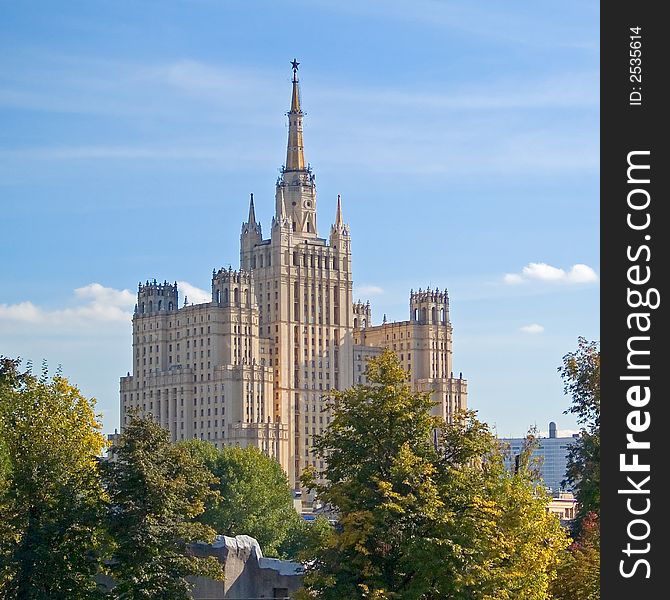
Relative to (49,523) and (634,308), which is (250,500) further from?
(634,308)

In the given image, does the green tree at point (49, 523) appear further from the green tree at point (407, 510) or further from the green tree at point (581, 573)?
the green tree at point (581, 573)

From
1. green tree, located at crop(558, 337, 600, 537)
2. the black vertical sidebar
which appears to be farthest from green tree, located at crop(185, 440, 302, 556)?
the black vertical sidebar

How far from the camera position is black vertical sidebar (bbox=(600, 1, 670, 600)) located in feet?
98.4

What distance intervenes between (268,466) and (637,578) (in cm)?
15755

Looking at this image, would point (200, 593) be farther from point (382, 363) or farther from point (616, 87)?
point (616, 87)

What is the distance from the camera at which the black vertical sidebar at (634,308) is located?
1180 inches

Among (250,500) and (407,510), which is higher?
(407,510)

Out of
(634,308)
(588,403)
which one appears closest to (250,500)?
(588,403)

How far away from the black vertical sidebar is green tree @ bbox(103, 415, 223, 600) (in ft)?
89.6

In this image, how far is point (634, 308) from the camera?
30094 mm

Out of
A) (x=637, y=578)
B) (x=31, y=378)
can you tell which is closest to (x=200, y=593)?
(x=31, y=378)

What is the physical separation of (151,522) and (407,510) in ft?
33.6

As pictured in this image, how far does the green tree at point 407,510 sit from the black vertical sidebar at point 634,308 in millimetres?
20095

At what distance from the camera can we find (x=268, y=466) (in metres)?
187
